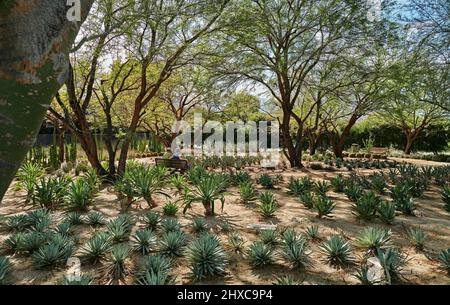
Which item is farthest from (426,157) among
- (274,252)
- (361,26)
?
(274,252)

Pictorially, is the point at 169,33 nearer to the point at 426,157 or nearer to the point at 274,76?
the point at 274,76

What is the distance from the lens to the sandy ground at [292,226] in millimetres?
3146

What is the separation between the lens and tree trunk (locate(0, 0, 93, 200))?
1.20 metres

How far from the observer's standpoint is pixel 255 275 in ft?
10.6

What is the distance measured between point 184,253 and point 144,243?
570 millimetres

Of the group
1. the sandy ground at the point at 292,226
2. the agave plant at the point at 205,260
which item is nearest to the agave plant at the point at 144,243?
the sandy ground at the point at 292,226

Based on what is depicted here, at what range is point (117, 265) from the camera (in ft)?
10.4

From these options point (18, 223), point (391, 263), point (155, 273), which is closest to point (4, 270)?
point (155, 273)

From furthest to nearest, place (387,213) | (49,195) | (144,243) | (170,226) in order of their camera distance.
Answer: (49,195) → (387,213) → (170,226) → (144,243)

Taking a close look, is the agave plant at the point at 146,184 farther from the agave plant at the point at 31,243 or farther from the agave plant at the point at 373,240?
the agave plant at the point at 373,240

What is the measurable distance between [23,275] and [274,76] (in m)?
12.6

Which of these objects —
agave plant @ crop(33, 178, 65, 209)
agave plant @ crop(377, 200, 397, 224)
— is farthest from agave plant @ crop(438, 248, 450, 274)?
agave plant @ crop(33, 178, 65, 209)

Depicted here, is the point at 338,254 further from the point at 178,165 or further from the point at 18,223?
the point at 178,165
